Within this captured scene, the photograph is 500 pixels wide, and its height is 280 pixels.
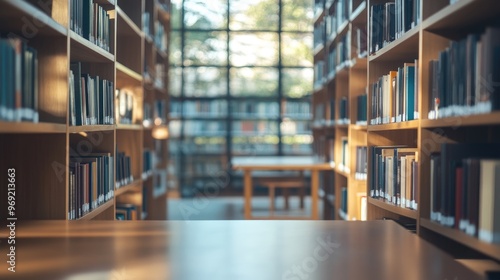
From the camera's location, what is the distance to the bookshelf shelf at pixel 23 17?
1693 mm

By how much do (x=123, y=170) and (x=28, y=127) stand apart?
7.39ft

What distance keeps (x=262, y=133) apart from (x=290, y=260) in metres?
6.80

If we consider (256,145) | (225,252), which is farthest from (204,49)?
(225,252)

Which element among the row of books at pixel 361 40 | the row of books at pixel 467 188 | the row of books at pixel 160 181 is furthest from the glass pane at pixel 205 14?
the row of books at pixel 467 188

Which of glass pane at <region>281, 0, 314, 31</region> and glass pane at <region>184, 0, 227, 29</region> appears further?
glass pane at <region>281, 0, 314, 31</region>

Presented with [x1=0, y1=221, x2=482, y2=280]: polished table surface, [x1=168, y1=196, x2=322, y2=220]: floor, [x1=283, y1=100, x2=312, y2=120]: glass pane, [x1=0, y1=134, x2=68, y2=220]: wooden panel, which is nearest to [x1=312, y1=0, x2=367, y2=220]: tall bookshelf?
[x1=168, y1=196, x2=322, y2=220]: floor

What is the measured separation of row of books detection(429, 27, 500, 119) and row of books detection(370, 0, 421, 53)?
497 mm

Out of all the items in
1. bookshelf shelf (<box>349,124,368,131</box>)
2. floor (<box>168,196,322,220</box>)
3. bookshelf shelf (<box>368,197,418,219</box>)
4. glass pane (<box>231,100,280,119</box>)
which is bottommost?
floor (<box>168,196,322,220</box>)

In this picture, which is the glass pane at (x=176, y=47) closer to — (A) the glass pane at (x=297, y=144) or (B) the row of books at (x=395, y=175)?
(A) the glass pane at (x=297, y=144)

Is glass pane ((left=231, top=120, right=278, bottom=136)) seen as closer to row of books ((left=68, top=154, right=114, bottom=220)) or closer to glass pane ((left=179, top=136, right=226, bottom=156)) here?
glass pane ((left=179, top=136, right=226, bottom=156))

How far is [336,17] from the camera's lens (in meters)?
5.44

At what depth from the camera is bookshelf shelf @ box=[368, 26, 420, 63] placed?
239 cm

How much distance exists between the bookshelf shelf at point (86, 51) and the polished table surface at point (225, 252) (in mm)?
828

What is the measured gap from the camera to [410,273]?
4.32 ft
